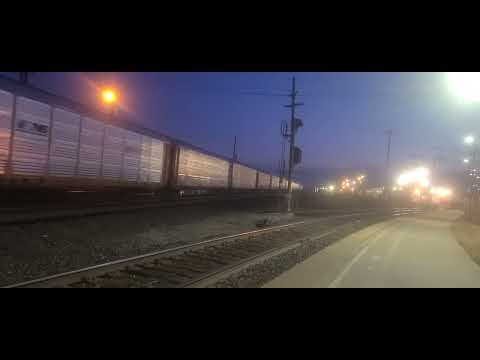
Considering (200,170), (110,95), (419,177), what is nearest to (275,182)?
(419,177)

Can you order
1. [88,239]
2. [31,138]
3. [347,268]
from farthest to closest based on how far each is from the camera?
[31,138]
[88,239]
[347,268]

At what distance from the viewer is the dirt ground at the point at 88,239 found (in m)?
8.85

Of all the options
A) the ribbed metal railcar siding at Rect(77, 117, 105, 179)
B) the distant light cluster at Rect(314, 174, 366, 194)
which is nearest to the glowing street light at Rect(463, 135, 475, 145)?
the ribbed metal railcar siding at Rect(77, 117, 105, 179)

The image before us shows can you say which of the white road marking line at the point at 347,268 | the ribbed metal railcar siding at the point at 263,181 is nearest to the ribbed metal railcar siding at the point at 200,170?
the ribbed metal railcar siding at the point at 263,181

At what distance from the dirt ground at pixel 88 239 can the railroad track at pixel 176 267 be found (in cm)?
128

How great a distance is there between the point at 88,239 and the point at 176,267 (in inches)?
188

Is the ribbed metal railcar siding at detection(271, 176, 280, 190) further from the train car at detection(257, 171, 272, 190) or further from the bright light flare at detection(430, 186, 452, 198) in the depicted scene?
the bright light flare at detection(430, 186, 452, 198)

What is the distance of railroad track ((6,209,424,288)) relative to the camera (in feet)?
23.2

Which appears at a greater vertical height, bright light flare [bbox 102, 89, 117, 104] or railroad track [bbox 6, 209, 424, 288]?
bright light flare [bbox 102, 89, 117, 104]

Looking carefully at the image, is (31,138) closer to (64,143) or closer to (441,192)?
(64,143)

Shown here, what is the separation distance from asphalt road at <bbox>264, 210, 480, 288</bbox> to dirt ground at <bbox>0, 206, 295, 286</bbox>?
5050mm

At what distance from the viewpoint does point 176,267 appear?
8.80m
